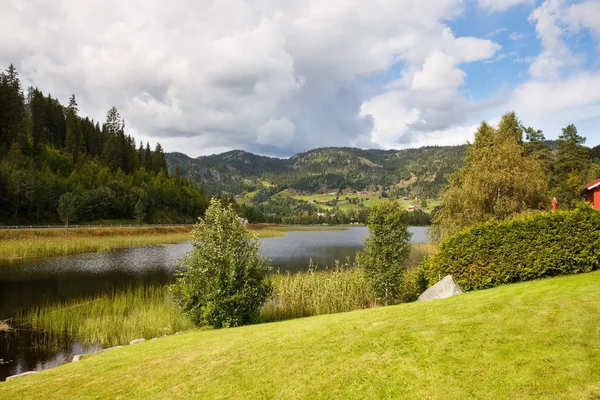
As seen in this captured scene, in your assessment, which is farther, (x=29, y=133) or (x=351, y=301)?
(x=29, y=133)

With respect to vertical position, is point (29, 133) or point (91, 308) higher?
point (29, 133)

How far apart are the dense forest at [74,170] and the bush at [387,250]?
78.0m

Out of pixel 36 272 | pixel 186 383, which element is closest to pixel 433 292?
pixel 186 383

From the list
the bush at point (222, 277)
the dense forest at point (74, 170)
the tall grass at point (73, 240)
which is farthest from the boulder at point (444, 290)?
the dense forest at point (74, 170)

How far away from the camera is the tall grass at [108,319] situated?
18875mm

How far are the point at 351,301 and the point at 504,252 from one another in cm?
1014

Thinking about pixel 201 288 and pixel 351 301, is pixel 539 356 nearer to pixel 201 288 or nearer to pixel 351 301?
pixel 201 288

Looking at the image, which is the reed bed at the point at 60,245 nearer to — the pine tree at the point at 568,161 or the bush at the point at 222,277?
the bush at the point at 222,277

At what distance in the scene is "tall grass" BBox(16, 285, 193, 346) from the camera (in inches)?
743

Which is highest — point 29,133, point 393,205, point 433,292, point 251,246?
point 29,133

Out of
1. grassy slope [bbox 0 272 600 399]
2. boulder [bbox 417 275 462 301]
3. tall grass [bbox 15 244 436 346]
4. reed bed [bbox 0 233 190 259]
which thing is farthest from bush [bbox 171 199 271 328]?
reed bed [bbox 0 233 190 259]

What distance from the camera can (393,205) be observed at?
22.2 m

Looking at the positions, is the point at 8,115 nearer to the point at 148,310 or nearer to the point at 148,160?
the point at 148,160

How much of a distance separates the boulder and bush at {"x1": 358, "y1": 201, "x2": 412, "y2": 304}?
12.3ft
